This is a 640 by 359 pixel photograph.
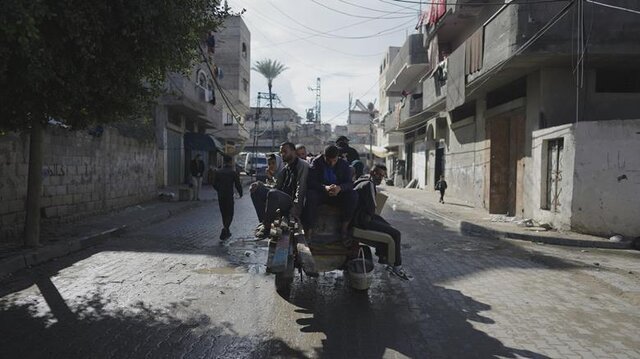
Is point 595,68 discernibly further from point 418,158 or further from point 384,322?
point 418,158

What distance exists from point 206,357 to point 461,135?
1960cm

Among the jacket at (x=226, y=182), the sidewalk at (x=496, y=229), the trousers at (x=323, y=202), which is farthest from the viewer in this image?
the jacket at (x=226, y=182)

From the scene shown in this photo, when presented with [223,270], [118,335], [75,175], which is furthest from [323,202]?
[75,175]

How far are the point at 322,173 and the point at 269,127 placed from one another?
2978 inches

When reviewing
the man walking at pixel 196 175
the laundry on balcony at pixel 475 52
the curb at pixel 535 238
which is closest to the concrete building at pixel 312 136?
the man walking at pixel 196 175

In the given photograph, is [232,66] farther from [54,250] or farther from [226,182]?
[54,250]

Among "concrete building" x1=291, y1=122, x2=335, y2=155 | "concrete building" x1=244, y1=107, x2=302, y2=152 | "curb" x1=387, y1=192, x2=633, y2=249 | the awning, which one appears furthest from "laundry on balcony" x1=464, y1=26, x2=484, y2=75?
"concrete building" x1=291, y1=122, x2=335, y2=155

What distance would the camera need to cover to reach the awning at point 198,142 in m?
31.0

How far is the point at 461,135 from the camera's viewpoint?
2200 cm

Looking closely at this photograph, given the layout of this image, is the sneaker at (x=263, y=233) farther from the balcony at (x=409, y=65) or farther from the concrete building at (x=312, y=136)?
the concrete building at (x=312, y=136)

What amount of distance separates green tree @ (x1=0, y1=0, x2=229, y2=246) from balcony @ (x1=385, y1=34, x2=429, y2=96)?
72.7 feet

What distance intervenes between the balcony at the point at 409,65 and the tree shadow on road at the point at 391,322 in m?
24.2

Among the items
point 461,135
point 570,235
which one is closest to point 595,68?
point 570,235

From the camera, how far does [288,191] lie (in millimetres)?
6762
